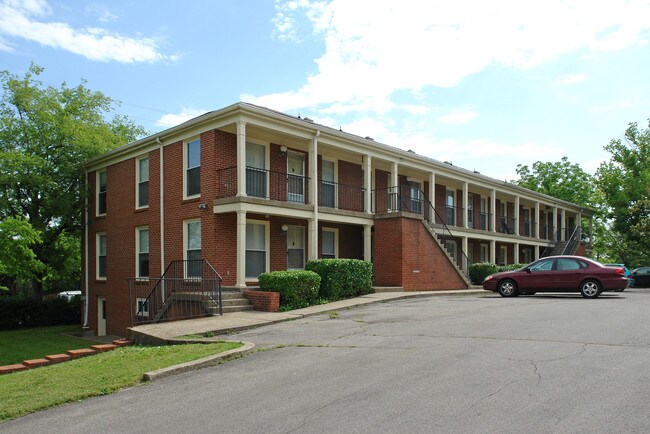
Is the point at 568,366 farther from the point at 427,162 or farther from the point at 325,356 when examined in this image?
the point at 427,162

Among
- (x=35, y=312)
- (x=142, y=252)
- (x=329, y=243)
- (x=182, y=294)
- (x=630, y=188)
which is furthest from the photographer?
(x=630, y=188)

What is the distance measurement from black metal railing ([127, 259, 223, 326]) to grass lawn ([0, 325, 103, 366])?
2.80 metres

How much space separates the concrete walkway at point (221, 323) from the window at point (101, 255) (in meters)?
10.8

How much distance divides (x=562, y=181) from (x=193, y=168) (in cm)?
4565

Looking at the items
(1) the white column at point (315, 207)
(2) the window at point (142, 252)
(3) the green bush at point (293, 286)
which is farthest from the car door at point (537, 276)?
(2) the window at point (142, 252)

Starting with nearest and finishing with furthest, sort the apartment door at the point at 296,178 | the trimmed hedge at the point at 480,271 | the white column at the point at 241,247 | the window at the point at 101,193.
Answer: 1. the white column at the point at 241,247
2. the apartment door at the point at 296,178
3. the window at the point at 101,193
4. the trimmed hedge at the point at 480,271

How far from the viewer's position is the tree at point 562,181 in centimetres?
5359

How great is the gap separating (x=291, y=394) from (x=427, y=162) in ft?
64.1

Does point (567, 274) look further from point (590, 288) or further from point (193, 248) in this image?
point (193, 248)

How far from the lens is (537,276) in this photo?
731 inches

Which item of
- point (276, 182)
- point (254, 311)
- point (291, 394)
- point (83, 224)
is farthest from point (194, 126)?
point (291, 394)

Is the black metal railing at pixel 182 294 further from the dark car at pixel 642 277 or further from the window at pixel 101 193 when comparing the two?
the dark car at pixel 642 277

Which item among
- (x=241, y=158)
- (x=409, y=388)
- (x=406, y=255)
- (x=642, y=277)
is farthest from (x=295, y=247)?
(x=642, y=277)

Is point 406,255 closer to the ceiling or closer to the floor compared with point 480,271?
closer to the ceiling
